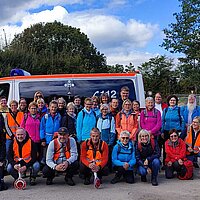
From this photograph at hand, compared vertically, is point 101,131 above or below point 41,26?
below

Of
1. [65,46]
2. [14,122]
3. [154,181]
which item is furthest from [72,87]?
[65,46]

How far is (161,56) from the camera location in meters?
37.9

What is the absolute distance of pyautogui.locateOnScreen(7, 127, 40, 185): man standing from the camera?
6723 millimetres

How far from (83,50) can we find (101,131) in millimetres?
39176

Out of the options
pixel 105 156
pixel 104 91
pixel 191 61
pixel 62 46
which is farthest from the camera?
pixel 62 46

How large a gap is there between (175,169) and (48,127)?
272cm

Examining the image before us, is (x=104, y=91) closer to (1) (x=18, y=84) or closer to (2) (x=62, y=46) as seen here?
(1) (x=18, y=84)

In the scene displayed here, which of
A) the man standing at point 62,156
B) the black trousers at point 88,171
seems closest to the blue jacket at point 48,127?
the man standing at point 62,156

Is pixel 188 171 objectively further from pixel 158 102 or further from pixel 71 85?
pixel 71 85

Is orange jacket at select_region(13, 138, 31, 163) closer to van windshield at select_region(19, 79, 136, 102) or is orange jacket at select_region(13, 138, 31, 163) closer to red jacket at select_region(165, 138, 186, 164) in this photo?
van windshield at select_region(19, 79, 136, 102)

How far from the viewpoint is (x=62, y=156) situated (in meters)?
6.88

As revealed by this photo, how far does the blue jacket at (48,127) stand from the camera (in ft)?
23.8

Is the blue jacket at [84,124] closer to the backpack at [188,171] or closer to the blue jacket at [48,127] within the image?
the blue jacket at [48,127]

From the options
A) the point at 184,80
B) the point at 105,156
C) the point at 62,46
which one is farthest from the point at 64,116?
the point at 62,46
